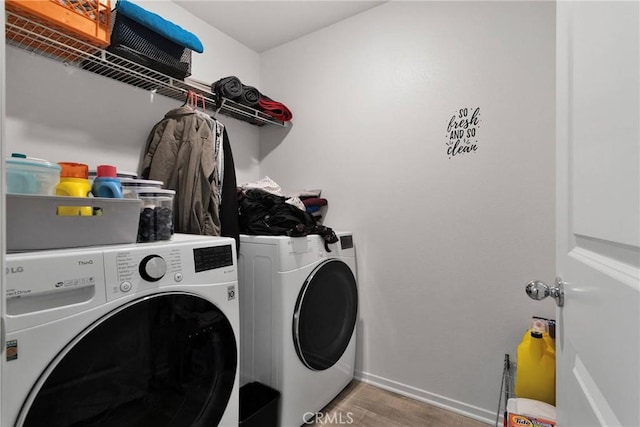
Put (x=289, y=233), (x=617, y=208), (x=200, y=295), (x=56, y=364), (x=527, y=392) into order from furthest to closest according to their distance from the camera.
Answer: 1. (x=289, y=233)
2. (x=527, y=392)
3. (x=200, y=295)
4. (x=56, y=364)
5. (x=617, y=208)

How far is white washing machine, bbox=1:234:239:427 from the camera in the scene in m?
0.67

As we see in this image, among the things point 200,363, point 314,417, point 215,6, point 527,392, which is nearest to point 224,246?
point 200,363

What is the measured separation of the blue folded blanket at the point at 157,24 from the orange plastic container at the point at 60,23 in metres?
0.07

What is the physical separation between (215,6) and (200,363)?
6.54 ft

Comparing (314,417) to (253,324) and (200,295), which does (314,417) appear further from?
(200,295)

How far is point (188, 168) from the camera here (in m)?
1.53

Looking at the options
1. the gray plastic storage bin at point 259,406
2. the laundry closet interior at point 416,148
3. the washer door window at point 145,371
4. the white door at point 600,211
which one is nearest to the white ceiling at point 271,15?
the laundry closet interior at point 416,148

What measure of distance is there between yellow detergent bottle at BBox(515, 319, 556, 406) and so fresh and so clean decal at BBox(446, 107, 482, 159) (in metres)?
0.93

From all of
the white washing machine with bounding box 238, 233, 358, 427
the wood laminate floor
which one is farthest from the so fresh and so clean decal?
the wood laminate floor

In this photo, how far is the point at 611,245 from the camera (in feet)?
1.53

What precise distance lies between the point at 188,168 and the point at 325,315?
1.04 meters

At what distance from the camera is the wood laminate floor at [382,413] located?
160 cm

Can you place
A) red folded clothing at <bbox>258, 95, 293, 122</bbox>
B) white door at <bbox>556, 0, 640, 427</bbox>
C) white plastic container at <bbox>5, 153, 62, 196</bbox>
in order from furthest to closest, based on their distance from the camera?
red folded clothing at <bbox>258, 95, 293, 122</bbox> → white plastic container at <bbox>5, 153, 62, 196</bbox> → white door at <bbox>556, 0, 640, 427</bbox>

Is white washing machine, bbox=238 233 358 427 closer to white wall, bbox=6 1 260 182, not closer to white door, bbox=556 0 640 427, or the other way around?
white wall, bbox=6 1 260 182
